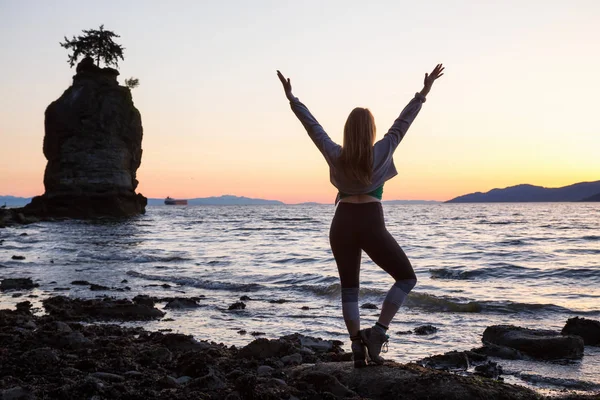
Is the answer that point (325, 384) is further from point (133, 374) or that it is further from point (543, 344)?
point (543, 344)

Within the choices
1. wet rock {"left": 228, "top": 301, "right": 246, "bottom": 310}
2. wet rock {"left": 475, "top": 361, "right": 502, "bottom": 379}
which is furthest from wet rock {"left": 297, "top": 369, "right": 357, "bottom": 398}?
wet rock {"left": 228, "top": 301, "right": 246, "bottom": 310}

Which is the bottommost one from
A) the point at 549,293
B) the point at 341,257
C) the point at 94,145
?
the point at 549,293

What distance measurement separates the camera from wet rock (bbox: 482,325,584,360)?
739cm

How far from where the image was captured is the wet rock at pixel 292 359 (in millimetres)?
6432

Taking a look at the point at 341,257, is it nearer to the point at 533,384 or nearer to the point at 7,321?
the point at 533,384

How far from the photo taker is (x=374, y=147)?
4332 mm

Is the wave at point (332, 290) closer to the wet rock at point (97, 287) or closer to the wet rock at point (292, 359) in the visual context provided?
the wet rock at point (97, 287)

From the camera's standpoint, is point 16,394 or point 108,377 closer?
point 16,394

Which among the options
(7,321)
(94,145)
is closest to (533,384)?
(7,321)

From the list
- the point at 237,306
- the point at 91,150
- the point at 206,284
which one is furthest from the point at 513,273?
the point at 91,150

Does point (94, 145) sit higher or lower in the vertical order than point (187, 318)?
higher

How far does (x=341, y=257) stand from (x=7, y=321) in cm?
603

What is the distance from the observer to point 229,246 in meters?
27.4

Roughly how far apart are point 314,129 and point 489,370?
12.6 ft
